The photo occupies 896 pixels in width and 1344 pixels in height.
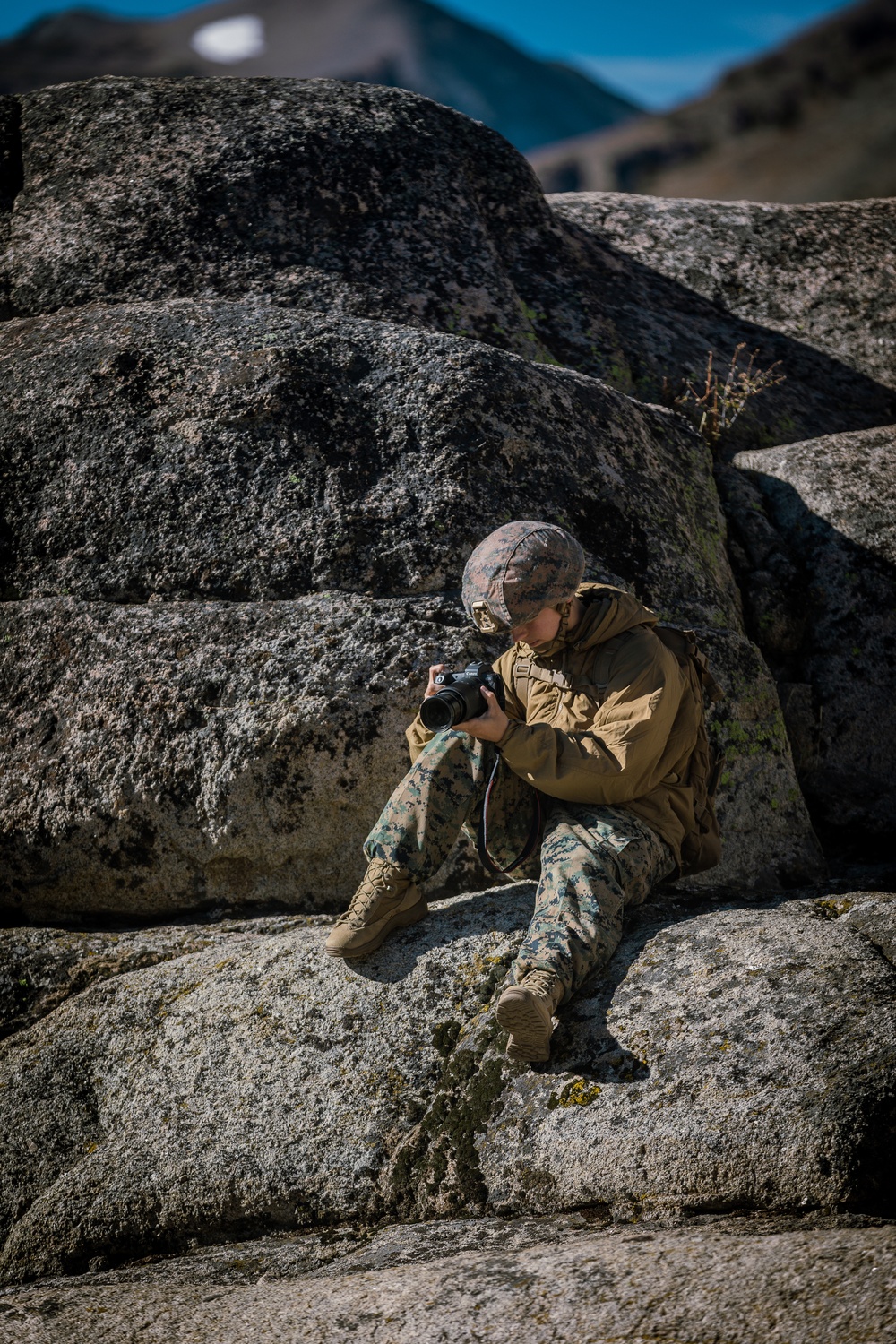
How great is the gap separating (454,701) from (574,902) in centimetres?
106

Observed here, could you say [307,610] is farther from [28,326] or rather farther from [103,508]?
[28,326]

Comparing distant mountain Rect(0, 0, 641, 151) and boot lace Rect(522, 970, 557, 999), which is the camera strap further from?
distant mountain Rect(0, 0, 641, 151)

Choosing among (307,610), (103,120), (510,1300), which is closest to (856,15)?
(103,120)

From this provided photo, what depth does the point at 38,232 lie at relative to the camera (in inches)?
326

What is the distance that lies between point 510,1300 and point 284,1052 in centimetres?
178

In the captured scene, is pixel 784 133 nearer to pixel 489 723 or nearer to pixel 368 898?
pixel 489 723

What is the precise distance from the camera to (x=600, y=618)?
5.40 meters

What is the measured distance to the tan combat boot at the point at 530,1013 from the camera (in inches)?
171

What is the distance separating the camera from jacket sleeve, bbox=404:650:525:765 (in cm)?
556

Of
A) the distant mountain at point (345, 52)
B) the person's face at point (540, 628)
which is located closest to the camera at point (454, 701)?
the person's face at point (540, 628)

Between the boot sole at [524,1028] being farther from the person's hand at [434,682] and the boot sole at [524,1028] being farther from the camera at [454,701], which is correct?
the person's hand at [434,682]

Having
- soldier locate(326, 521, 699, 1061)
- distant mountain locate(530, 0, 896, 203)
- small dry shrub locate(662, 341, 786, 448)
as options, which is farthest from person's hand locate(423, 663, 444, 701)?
distant mountain locate(530, 0, 896, 203)

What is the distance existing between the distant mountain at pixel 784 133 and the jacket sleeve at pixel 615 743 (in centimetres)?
3779

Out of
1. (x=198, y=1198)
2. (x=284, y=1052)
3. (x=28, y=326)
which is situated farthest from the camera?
(x=28, y=326)
